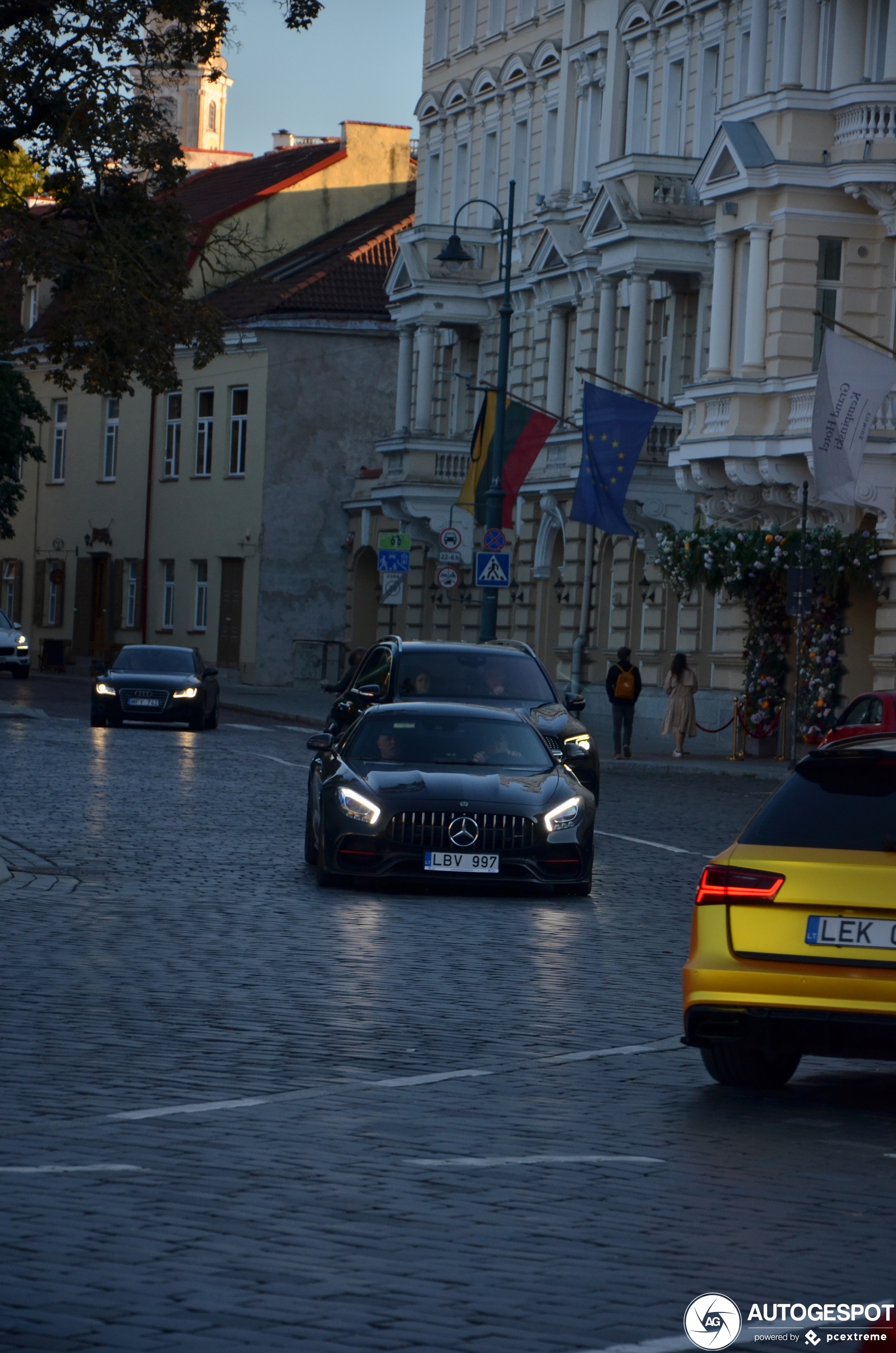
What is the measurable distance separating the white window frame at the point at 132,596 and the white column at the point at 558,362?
2362 centimetres

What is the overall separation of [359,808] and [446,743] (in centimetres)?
128

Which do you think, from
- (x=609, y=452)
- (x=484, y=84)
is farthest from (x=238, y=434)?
(x=609, y=452)

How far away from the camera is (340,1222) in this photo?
639 centimetres

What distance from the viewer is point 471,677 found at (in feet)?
68.4

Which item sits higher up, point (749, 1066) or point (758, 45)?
point (758, 45)

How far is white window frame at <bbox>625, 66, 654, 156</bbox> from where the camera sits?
4444 cm

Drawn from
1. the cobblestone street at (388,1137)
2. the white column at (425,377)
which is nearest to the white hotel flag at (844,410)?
the cobblestone street at (388,1137)

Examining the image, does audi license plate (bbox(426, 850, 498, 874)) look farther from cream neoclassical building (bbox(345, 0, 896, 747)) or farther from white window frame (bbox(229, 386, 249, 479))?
white window frame (bbox(229, 386, 249, 479))

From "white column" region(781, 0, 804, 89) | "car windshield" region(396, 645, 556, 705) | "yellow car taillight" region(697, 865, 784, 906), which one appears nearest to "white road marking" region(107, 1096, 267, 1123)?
"yellow car taillight" region(697, 865, 784, 906)

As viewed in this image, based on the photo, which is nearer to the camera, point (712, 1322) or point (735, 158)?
point (712, 1322)

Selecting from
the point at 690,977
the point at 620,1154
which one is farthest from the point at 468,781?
the point at 620,1154

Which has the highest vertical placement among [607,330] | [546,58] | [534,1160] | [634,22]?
[546,58]

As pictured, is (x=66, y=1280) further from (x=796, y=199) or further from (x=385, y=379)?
(x=385, y=379)

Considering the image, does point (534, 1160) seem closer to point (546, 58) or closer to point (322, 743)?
point (322, 743)
